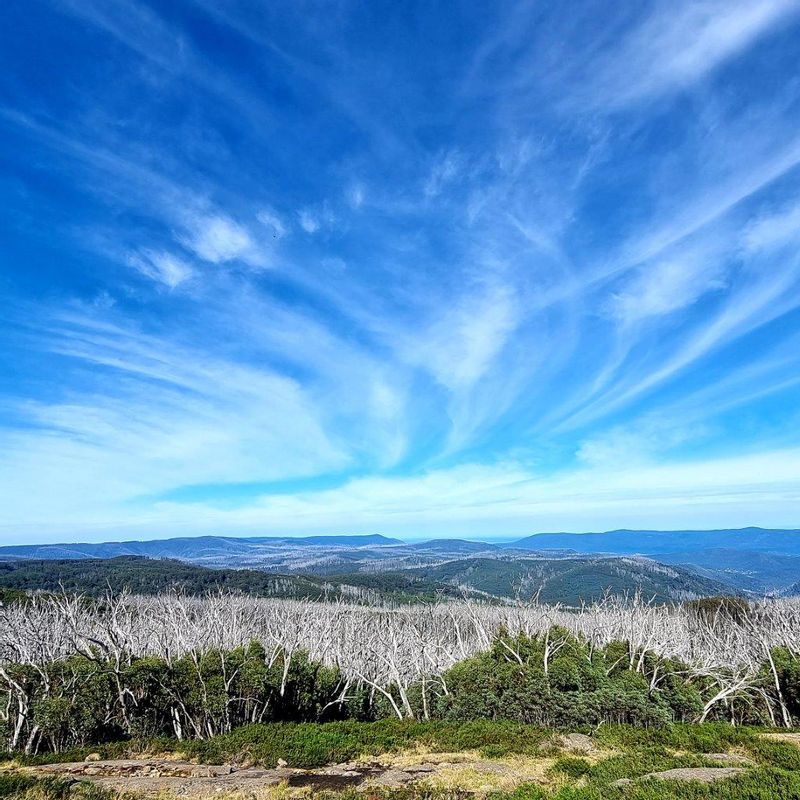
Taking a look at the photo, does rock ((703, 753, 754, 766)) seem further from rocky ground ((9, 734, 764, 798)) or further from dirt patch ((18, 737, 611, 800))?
dirt patch ((18, 737, 611, 800))

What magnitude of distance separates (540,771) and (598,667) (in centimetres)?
1027

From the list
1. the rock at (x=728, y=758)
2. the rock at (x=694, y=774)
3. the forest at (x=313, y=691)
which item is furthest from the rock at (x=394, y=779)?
the rock at (x=728, y=758)

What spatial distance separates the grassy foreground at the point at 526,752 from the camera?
12438 mm

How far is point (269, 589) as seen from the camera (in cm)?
16625

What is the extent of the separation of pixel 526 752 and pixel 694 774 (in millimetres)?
5680

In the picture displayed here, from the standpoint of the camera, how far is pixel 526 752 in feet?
57.8

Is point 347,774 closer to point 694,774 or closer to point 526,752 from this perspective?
point 526,752

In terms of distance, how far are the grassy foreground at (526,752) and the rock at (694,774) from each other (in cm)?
39

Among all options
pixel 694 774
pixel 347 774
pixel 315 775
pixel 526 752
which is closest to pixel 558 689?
pixel 526 752

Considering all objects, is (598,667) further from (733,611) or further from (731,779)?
(733,611)

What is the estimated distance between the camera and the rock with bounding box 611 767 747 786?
1317 cm

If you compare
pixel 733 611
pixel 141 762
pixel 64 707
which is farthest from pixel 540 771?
pixel 733 611

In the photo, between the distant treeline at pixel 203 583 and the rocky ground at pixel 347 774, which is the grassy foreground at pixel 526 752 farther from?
the distant treeline at pixel 203 583

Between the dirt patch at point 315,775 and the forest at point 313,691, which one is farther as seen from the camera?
the forest at point 313,691
